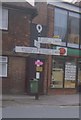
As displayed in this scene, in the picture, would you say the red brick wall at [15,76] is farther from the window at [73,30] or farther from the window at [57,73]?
the window at [73,30]

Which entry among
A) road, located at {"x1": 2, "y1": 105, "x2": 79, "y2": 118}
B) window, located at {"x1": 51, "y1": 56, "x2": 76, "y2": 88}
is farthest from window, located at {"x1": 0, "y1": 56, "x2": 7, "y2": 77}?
road, located at {"x1": 2, "y1": 105, "x2": 79, "y2": 118}

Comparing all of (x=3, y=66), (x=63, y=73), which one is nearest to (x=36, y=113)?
(x=3, y=66)

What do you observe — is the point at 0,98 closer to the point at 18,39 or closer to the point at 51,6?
the point at 18,39

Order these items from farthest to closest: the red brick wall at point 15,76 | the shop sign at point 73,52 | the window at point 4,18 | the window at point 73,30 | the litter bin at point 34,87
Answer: the window at point 73,30 < the shop sign at point 73,52 < the window at point 4,18 < the red brick wall at point 15,76 < the litter bin at point 34,87

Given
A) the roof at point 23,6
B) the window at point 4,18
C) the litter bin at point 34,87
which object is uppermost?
the roof at point 23,6

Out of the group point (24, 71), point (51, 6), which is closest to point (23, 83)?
point (24, 71)

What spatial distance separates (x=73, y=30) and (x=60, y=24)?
1482mm

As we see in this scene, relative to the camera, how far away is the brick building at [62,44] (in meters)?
22.5

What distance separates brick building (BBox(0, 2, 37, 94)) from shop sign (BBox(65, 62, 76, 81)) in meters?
3.46

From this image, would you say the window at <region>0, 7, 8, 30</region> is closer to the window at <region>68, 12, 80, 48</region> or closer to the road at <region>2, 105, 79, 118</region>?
the window at <region>68, 12, 80, 48</region>

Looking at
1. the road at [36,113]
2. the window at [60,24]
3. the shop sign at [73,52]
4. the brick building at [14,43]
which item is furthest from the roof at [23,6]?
the road at [36,113]

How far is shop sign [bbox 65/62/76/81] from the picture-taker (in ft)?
77.3

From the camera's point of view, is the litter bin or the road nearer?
the road

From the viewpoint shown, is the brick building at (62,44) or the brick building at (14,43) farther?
the brick building at (62,44)
